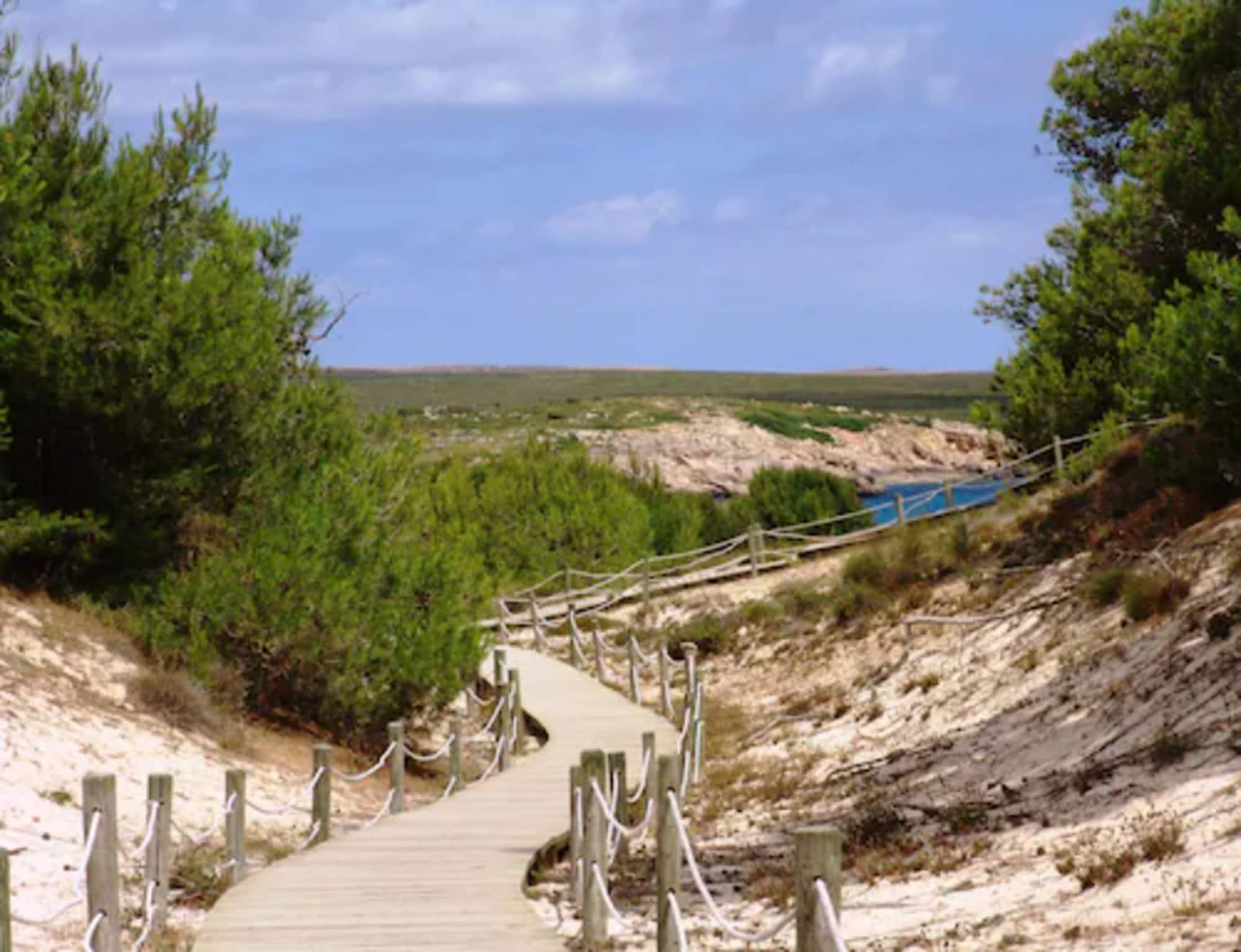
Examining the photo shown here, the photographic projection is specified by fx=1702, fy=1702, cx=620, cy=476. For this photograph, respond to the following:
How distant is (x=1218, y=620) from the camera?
1652 centimetres

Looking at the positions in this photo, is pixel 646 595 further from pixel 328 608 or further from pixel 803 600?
pixel 328 608

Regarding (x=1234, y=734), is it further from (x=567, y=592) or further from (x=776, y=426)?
(x=776, y=426)

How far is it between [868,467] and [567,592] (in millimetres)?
106937

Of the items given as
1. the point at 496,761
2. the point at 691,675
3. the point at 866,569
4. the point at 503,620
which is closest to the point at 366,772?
the point at 496,761

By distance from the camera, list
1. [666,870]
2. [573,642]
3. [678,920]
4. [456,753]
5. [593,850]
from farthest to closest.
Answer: [573,642] → [456,753] → [593,850] → [666,870] → [678,920]

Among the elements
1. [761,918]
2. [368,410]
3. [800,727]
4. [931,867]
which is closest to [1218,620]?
[931,867]

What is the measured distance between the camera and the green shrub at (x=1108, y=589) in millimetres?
21781

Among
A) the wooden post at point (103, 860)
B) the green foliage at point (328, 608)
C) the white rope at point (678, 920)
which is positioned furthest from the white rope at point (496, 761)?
the white rope at point (678, 920)

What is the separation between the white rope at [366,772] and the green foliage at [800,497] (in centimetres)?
3166

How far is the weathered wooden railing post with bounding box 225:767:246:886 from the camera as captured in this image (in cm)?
1372

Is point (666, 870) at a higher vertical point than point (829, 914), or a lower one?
lower

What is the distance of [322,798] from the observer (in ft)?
50.1

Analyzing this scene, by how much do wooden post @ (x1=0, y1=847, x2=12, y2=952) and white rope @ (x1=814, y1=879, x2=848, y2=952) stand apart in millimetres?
4147

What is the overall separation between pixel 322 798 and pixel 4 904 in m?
6.95
